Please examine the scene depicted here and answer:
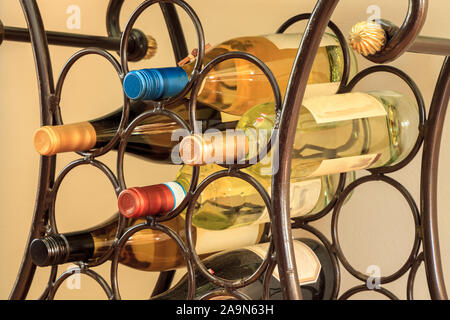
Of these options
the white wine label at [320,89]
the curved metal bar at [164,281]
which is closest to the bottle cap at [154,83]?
the white wine label at [320,89]

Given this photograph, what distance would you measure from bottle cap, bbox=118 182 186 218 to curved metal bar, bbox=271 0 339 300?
0.33ft

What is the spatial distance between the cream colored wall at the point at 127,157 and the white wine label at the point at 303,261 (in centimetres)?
12

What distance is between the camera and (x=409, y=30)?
36 cm

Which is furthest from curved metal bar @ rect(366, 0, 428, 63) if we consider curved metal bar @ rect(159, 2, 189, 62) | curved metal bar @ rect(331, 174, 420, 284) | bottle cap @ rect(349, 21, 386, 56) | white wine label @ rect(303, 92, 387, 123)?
curved metal bar @ rect(159, 2, 189, 62)

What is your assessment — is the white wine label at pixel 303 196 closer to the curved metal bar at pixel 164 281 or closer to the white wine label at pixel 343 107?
the white wine label at pixel 343 107

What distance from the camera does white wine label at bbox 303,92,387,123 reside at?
1.59 ft

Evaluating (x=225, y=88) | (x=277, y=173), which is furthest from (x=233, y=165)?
(x=225, y=88)

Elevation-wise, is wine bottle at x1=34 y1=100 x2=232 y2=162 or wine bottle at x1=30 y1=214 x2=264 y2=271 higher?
wine bottle at x1=34 y1=100 x2=232 y2=162

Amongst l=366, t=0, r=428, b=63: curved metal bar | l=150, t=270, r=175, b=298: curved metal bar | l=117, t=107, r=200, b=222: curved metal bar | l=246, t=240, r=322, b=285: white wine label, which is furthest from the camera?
l=150, t=270, r=175, b=298: curved metal bar

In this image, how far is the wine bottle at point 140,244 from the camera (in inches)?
19.7

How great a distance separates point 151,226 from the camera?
1.58 ft

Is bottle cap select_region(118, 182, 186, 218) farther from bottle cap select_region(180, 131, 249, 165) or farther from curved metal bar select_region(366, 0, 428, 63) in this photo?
curved metal bar select_region(366, 0, 428, 63)

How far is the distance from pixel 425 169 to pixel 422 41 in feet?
0.59

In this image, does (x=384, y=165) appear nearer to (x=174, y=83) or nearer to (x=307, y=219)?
(x=307, y=219)
